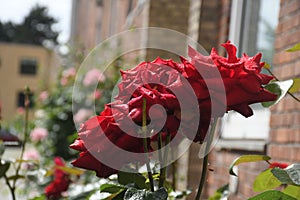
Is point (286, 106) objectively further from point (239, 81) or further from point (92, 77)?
point (92, 77)

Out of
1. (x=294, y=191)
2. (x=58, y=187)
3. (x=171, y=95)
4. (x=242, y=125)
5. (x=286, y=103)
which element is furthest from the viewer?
(x=242, y=125)

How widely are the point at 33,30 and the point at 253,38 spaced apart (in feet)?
141

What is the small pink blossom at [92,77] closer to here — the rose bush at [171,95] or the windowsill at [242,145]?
the windowsill at [242,145]

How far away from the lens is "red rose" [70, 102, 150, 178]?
1.07 m

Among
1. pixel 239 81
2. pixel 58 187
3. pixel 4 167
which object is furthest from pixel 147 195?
pixel 58 187

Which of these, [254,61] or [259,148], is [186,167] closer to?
[259,148]

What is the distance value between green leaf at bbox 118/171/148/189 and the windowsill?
1.76m

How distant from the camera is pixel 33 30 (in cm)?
4509

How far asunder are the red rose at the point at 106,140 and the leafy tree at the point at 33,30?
145ft

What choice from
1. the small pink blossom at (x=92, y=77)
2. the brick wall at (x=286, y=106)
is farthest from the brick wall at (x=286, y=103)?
the small pink blossom at (x=92, y=77)

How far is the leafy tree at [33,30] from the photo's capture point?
147 feet

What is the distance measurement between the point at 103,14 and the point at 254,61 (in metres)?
12.2

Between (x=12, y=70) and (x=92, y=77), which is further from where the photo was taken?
(x=12, y=70)

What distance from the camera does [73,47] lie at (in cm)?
806
